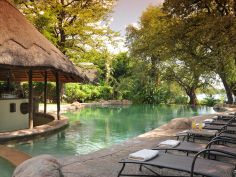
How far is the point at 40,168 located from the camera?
3.54m

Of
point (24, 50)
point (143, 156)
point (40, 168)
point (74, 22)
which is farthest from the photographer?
point (74, 22)

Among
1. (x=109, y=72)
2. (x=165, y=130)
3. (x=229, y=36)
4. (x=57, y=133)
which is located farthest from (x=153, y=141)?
(x=109, y=72)

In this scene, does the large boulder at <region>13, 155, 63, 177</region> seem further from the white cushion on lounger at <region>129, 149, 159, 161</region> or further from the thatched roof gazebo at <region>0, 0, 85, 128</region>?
the thatched roof gazebo at <region>0, 0, 85, 128</region>

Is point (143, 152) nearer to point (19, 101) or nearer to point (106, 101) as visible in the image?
point (19, 101)

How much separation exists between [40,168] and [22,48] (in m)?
6.55

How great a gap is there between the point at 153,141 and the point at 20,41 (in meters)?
5.08

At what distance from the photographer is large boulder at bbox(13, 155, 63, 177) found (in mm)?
3475

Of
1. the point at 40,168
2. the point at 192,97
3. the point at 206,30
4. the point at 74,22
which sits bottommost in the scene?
the point at 40,168

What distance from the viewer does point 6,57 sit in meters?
8.76

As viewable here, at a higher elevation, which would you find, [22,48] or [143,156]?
[22,48]

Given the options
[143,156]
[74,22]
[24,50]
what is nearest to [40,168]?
[143,156]

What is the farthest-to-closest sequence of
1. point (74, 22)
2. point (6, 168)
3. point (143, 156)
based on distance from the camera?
1. point (74, 22)
2. point (6, 168)
3. point (143, 156)

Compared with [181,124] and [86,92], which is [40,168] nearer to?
[181,124]

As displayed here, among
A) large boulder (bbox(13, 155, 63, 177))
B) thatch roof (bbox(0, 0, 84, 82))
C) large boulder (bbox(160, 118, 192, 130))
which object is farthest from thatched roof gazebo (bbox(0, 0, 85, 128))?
large boulder (bbox(13, 155, 63, 177))
